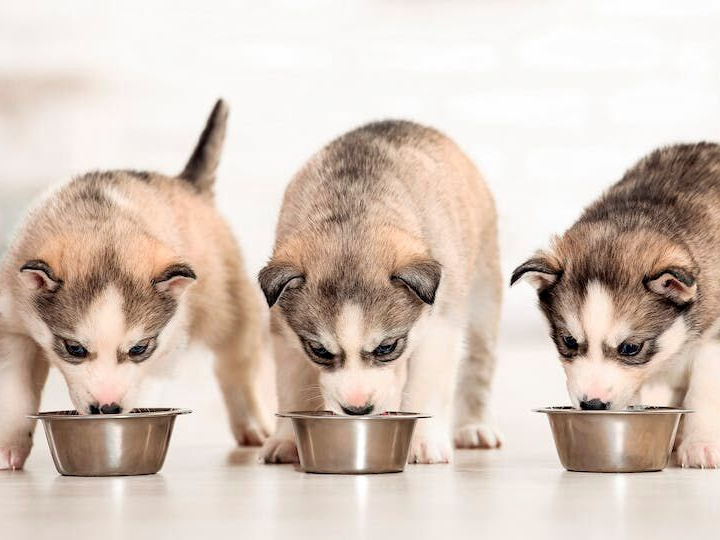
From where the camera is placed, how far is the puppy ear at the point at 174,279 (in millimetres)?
4703

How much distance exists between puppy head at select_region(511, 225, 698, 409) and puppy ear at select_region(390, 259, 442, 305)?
0.32 meters

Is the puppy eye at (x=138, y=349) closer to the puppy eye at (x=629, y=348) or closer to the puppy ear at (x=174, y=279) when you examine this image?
the puppy ear at (x=174, y=279)

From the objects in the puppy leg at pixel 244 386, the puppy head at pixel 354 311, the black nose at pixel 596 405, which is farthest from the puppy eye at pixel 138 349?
the black nose at pixel 596 405

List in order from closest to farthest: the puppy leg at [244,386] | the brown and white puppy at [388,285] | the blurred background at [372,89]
A: the brown and white puppy at [388,285] < the puppy leg at [244,386] < the blurred background at [372,89]

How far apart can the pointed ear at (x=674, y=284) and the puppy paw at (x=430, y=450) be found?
3.27 feet

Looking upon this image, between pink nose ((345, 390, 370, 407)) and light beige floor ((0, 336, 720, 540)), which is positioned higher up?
pink nose ((345, 390, 370, 407))

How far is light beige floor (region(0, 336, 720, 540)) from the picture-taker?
3.21 m

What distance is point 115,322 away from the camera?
459 centimetres

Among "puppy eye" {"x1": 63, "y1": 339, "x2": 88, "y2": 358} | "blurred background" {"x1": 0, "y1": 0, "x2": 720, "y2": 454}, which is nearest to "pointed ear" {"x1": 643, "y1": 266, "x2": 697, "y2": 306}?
"puppy eye" {"x1": 63, "y1": 339, "x2": 88, "y2": 358}

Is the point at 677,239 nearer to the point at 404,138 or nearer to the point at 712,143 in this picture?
the point at 712,143

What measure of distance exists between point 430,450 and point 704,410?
1.00 m

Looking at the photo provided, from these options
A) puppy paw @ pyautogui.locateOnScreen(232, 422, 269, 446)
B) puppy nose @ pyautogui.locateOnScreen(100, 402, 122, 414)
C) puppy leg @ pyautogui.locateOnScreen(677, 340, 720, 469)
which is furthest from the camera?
puppy paw @ pyautogui.locateOnScreen(232, 422, 269, 446)

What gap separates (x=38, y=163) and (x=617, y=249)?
528 centimetres

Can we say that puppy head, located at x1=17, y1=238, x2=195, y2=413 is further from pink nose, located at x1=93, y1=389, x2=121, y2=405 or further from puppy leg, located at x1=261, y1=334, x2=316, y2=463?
puppy leg, located at x1=261, y1=334, x2=316, y2=463
